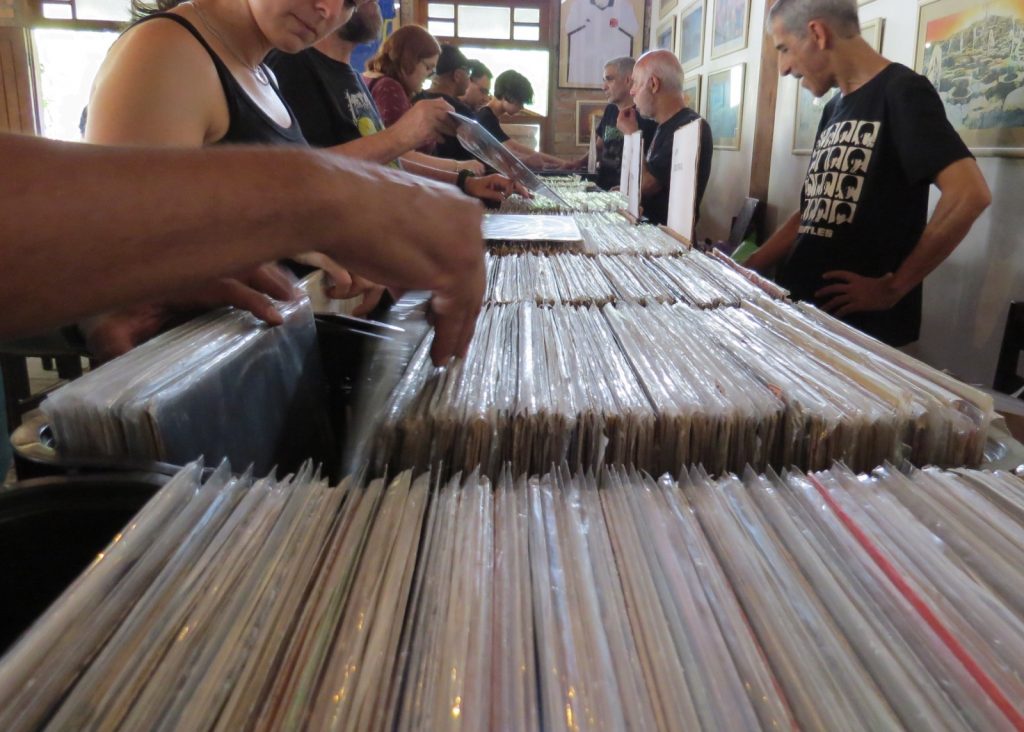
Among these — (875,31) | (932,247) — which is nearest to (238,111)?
(932,247)

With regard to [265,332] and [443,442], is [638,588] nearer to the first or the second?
[443,442]

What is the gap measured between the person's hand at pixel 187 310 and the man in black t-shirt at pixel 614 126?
14.0 feet

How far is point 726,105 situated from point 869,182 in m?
3.82

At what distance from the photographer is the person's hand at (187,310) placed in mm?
695

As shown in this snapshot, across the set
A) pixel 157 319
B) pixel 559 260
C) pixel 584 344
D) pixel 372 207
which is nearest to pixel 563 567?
pixel 372 207

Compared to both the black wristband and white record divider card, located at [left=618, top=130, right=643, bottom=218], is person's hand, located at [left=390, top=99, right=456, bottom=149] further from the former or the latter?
white record divider card, located at [left=618, top=130, right=643, bottom=218]

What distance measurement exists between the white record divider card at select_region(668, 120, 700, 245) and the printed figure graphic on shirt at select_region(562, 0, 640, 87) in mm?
6357

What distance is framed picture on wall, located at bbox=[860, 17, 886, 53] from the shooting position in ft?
9.91

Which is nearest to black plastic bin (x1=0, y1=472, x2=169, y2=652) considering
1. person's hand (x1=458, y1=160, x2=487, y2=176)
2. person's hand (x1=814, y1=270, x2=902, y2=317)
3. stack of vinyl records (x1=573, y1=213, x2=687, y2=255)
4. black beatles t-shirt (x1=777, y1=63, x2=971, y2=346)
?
stack of vinyl records (x1=573, y1=213, x2=687, y2=255)

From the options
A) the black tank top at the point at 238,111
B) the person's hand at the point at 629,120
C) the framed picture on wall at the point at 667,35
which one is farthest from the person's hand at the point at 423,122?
the framed picture on wall at the point at 667,35

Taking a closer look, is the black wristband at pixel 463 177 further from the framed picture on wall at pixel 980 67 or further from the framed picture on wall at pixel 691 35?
the framed picture on wall at pixel 691 35

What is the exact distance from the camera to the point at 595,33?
7465 millimetres

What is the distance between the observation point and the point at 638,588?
38cm

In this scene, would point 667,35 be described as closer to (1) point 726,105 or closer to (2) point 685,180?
(1) point 726,105
